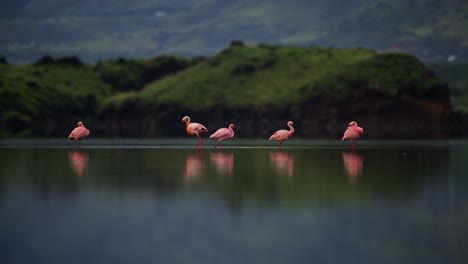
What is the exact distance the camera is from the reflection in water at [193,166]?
96.1 ft

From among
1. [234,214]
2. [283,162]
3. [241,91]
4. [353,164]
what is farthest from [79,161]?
[241,91]

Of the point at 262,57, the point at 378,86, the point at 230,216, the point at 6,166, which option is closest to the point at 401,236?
the point at 230,216

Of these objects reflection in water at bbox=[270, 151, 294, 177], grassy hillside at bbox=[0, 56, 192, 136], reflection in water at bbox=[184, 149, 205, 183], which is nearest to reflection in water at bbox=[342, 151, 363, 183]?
reflection in water at bbox=[270, 151, 294, 177]

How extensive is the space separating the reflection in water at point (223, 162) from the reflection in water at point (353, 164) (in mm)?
3971

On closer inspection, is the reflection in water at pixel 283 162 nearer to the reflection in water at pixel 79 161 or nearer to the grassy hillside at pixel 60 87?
the reflection in water at pixel 79 161

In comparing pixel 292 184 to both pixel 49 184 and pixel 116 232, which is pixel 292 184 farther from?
pixel 116 232

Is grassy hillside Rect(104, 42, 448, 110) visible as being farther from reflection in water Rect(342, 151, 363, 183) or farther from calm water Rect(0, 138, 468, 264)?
calm water Rect(0, 138, 468, 264)

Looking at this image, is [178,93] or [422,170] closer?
[422,170]

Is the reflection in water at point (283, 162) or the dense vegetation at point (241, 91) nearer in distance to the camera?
the reflection in water at point (283, 162)

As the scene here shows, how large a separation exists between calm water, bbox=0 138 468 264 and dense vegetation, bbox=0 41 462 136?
102 m

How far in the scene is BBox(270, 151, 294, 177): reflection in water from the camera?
3208 cm

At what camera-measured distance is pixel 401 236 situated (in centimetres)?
1752

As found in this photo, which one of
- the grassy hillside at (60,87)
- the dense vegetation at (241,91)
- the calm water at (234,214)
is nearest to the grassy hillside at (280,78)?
the dense vegetation at (241,91)

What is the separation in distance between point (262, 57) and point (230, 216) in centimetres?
16084
